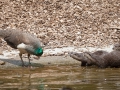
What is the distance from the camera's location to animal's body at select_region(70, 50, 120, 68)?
41.2 feet

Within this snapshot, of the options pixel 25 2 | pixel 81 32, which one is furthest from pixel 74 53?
pixel 25 2

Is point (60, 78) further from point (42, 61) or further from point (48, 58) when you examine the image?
point (48, 58)

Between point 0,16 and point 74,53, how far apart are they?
15.2 feet

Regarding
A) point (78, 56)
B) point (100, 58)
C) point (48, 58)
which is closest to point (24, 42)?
point (48, 58)

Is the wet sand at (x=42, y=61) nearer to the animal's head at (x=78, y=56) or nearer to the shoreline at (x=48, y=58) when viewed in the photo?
the shoreline at (x=48, y=58)

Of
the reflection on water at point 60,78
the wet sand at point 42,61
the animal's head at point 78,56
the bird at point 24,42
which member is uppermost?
the bird at point 24,42

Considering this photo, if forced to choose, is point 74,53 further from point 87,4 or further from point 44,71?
point 87,4

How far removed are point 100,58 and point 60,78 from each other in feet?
7.50

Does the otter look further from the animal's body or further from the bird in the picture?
the bird

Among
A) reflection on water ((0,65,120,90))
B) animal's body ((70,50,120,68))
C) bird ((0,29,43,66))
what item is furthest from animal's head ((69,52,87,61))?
bird ((0,29,43,66))

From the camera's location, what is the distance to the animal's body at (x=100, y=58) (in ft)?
41.2

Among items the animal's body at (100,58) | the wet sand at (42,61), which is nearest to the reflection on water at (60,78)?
the animal's body at (100,58)

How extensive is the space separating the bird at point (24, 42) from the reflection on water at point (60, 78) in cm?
49

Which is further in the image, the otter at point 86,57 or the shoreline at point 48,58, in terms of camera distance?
the shoreline at point 48,58
